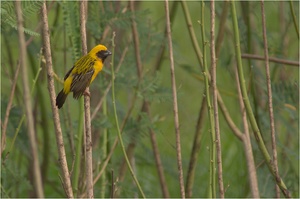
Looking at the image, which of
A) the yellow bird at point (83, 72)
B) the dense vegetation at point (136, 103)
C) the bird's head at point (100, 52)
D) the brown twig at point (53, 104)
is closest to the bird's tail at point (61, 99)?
the yellow bird at point (83, 72)

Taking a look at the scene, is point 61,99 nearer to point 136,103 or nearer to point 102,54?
point 102,54

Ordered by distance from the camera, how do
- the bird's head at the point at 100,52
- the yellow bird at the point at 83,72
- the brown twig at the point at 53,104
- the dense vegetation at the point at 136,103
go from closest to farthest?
the brown twig at the point at 53,104 < the yellow bird at the point at 83,72 < the bird's head at the point at 100,52 < the dense vegetation at the point at 136,103

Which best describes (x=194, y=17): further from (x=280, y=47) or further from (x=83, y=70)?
(x=83, y=70)

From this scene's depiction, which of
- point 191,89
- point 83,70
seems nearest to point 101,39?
point 83,70

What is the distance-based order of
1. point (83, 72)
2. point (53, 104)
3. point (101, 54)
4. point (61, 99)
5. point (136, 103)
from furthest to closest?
point (136, 103) → point (101, 54) → point (83, 72) → point (61, 99) → point (53, 104)

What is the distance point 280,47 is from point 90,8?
167cm

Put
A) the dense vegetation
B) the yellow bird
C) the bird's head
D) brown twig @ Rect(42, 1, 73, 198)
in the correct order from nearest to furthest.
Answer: brown twig @ Rect(42, 1, 73, 198)
the yellow bird
the bird's head
the dense vegetation

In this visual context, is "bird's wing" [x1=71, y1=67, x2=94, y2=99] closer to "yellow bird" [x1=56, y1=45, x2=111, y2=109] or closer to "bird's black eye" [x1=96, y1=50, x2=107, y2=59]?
"yellow bird" [x1=56, y1=45, x2=111, y2=109]

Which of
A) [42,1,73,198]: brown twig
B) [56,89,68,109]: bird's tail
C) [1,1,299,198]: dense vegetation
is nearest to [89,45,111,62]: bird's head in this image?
[1,1,299,198]: dense vegetation

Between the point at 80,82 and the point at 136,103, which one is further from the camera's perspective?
the point at 136,103

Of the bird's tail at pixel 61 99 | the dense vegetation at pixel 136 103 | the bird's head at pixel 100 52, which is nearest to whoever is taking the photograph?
the bird's tail at pixel 61 99

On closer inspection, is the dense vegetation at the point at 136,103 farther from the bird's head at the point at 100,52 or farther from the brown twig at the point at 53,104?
the brown twig at the point at 53,104

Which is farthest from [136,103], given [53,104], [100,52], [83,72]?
[53,104]

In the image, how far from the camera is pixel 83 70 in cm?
358
